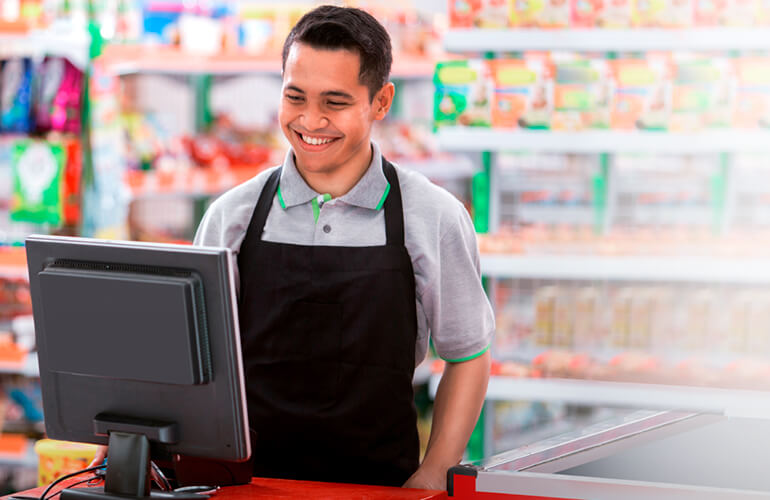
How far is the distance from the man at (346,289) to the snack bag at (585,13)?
1.48 metres

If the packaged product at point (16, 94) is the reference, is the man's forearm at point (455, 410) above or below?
below

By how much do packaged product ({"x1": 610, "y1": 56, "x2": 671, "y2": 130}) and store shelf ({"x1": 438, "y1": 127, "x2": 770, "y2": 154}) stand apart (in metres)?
0.06

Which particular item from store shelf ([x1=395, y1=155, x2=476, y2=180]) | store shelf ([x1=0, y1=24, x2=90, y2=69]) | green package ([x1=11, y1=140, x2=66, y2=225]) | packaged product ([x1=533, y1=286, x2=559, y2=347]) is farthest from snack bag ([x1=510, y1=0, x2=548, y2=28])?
green package ([x1=11, y1=140, x2=66, y2=225])

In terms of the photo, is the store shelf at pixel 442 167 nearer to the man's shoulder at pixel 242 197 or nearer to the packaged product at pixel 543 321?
the packaged product at pixel 543 321

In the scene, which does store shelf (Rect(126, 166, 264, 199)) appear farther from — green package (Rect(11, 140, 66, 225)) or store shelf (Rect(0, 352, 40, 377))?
store shelf (Rect(0, 352, 40, 377))

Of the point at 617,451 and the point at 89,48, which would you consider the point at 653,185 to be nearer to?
the point at 617,451

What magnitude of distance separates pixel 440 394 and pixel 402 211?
1.36ft

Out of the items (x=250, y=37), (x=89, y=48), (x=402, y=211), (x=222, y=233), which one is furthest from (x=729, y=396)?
Answer: (x=89, y=48)

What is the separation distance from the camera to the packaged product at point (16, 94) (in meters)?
3.94

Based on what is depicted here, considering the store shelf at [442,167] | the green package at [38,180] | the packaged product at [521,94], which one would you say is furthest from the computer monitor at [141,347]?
the store shelf at [442,167]

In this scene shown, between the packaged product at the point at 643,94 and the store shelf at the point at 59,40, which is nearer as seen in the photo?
the packaged product at the point at 643,94

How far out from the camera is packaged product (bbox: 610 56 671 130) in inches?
130

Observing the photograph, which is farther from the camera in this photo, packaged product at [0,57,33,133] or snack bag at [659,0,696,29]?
packaged product at [0,57,33,133]

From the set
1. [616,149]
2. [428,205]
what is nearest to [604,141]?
[616,149]
